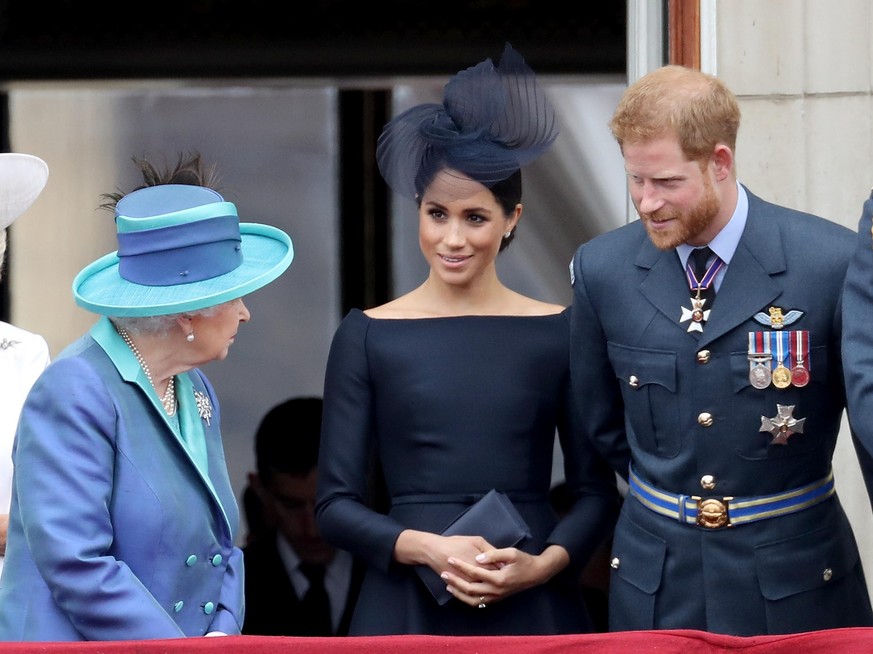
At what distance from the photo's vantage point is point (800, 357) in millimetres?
2707

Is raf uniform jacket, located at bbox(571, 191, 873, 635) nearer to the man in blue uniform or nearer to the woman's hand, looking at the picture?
the man in blue uniform

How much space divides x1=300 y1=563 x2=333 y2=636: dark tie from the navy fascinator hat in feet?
8.56

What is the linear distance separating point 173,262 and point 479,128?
32.9 inches

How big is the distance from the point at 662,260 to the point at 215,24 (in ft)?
11.8

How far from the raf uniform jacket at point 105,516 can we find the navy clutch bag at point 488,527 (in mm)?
518

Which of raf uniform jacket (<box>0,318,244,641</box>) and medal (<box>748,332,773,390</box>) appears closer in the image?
raf uniform jacket (<box>0,318,244,641</box>)

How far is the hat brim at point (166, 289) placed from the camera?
2.51m

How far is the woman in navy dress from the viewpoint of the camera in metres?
3.08

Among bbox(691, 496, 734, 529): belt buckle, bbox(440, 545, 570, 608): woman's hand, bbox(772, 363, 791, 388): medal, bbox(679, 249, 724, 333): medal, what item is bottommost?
bbox(440, 545, 570, 608): woman's hand

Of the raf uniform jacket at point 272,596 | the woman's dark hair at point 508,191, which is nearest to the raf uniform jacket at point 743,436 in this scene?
the woman's dark hair at point 508,191

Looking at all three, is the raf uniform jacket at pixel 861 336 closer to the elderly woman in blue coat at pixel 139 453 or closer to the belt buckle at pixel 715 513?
the belt buckle at pixel 715 513

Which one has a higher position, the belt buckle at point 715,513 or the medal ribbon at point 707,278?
the medal ribbon at point 707,278

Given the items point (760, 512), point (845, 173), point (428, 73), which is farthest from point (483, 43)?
point (760, 512)

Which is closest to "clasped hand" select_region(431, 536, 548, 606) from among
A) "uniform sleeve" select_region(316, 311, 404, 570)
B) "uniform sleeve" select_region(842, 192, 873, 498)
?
"uniform sleeve" select_region(316, 311, 404, 570)
